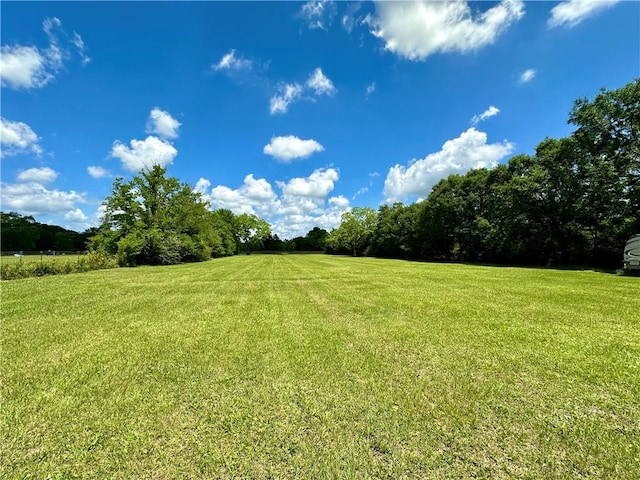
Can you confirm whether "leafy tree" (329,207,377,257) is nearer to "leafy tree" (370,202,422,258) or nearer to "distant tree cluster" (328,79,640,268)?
"leafy tree" (370,202,422,258)

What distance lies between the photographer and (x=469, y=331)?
5934mm

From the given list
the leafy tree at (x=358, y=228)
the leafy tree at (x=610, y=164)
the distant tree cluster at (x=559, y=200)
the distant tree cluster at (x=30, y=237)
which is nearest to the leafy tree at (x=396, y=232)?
the leafy tree at (x=358, y=228)

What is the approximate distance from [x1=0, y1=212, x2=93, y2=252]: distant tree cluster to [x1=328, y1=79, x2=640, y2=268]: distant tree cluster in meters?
75.8

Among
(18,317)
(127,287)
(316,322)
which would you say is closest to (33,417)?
(316,322)

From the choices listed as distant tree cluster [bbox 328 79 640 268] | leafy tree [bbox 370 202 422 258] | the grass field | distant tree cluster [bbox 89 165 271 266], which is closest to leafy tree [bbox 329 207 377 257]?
leafy tree [bbox 370 202 422 258]

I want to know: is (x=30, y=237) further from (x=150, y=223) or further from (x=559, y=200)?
(x=559, y=200)

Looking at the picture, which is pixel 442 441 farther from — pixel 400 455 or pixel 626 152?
pixel 626 152

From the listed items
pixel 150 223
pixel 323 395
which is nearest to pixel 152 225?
pixel 150 223

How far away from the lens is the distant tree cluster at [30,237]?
69062mm

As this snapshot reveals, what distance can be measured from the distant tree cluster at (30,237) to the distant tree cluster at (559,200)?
7577 centimetres

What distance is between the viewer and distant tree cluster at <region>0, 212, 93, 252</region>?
6906cm

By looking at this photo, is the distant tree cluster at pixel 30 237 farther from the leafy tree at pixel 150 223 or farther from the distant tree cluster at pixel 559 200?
the distant tree cluster at pixel 559 200

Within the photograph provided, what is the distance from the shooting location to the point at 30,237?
7306 centimetres

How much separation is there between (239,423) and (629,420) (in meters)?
4.05
